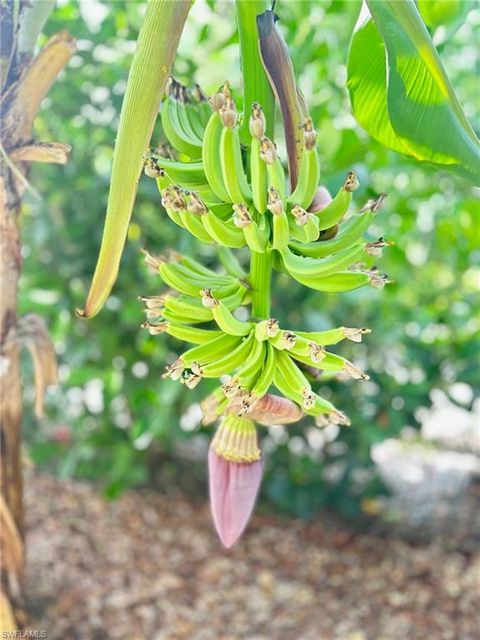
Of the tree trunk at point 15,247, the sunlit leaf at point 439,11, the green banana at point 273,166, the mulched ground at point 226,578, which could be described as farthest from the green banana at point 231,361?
the mulched ground at point 226,578

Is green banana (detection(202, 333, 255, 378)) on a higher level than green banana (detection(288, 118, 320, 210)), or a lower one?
lower

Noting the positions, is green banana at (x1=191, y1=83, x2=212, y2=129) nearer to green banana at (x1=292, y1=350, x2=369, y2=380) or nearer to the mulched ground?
green banana at (x1=292, y1=350, x2=369, y2=380)

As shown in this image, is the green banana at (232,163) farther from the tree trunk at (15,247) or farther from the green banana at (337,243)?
the tree trunk at (15,247)

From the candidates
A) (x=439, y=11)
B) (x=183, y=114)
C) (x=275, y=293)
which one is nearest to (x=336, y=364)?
(x=183, y=114)

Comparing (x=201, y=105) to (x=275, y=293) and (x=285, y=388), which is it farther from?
(x=275, y=293)

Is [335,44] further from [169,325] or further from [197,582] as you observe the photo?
[197,582]

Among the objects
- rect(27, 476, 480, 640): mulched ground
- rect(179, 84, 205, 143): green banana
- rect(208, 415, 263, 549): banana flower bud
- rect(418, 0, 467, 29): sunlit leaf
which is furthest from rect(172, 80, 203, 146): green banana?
rect(27, 476, 480, 640): mulched ground

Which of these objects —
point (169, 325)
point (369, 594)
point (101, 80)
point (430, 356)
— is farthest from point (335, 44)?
point (369, 594)
